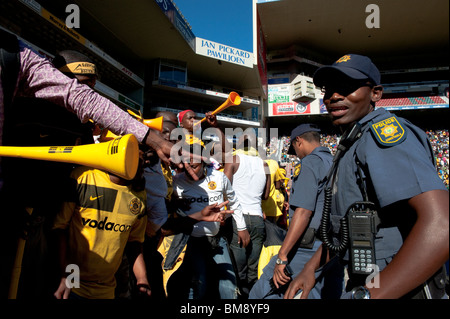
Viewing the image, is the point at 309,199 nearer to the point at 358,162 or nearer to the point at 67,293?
the point at 358,162

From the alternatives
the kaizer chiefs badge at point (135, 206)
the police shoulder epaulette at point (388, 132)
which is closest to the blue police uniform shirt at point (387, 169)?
the police shoulder epaulette at point (388, 132)

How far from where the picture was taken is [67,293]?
162 cm

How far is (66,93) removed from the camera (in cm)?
128

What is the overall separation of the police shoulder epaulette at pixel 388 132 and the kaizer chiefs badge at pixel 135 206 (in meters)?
1.62

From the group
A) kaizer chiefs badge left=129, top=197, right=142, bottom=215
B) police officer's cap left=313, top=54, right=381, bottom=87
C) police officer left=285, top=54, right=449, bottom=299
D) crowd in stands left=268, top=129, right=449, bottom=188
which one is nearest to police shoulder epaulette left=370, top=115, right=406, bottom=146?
police officer left=285, top=54, right=449, bottom=299

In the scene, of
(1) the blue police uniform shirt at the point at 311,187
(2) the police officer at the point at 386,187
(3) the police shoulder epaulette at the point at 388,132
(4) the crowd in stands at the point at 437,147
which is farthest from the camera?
(4) the crowd in stands at the point at 437,147

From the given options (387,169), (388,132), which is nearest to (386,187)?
(387,169)

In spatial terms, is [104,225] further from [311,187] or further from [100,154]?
[311,187]

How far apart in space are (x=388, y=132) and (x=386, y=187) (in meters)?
0.23

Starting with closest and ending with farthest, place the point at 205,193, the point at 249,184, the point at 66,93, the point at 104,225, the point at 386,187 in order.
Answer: the point at 386,187
the point at 66,93
the point at 104,225
the point at 205,193
the point at 249,184

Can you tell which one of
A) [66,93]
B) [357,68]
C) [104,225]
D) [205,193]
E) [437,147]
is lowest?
[104,225]

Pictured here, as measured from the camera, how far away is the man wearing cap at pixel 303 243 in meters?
1.74

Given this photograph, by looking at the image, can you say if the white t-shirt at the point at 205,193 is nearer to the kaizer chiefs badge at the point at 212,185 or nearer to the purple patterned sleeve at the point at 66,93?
the kaizer chiefs badge at the point at 212,185

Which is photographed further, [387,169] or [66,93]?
[66,93]
